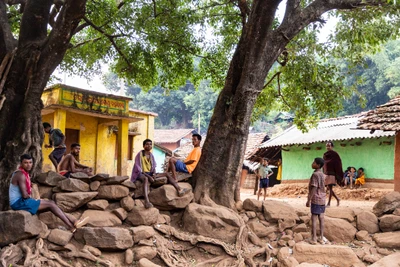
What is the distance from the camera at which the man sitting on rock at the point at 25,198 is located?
588cm

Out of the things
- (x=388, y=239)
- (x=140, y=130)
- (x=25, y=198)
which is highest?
(x=140, y=130)

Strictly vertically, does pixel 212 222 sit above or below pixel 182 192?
below

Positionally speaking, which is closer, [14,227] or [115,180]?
[14,227]

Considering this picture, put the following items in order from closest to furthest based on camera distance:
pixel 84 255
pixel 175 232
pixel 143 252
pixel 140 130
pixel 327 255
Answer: pixel 84 255, pixel 143 252, pixel 327 255, pixel 175 232, pixel 140 130

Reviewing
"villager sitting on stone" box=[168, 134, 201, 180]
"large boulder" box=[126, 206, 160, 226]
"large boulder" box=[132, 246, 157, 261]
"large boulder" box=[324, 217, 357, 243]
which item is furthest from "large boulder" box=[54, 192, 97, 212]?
"large boulder" box=[324, 217, 357, 243]

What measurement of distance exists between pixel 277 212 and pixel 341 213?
1317 mm

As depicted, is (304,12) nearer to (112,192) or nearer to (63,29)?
(63,29)

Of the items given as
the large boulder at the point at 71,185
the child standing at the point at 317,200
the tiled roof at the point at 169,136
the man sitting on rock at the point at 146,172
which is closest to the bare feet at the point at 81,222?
the large boulder at the point at 71,185

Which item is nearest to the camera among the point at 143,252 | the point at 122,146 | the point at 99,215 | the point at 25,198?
the point at 25,198

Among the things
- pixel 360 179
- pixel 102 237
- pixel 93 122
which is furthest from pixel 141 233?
pixel 360 179

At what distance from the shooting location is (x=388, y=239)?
7258mm

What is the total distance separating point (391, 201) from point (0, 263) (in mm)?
6893

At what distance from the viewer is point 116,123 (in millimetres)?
17109

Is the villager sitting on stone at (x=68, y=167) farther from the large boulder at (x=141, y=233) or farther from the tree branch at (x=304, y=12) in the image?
the tree branch at (x=304, y=12)
